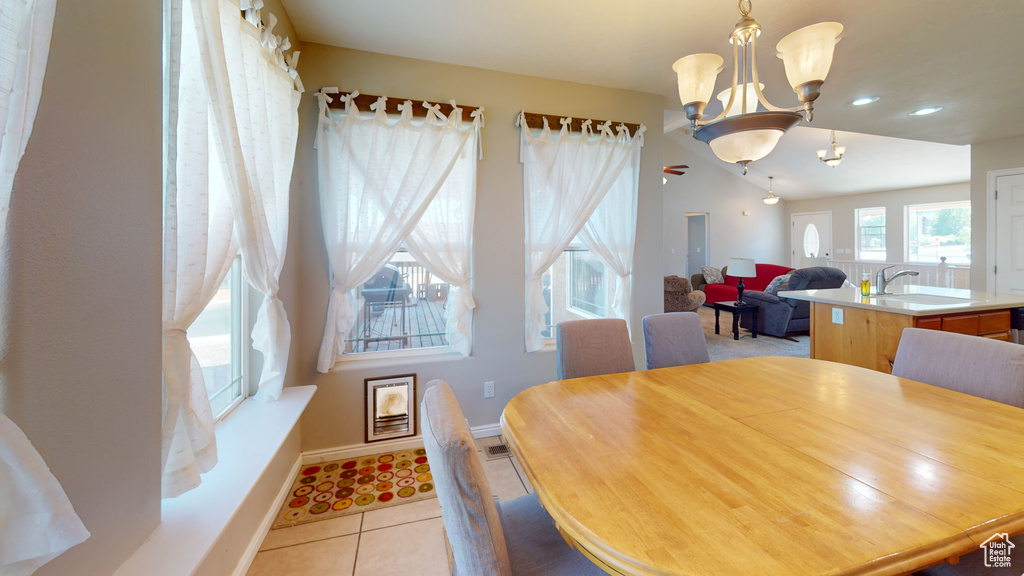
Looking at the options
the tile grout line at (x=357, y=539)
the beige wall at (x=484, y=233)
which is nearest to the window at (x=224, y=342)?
the beige wall at (x=484, y=233)

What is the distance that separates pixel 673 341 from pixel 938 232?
950cm

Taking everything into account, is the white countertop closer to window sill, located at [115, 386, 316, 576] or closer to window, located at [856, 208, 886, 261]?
window sill, located at [115, 386, 316, 576]

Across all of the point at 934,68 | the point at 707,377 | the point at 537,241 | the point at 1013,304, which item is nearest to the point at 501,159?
the point at 537,241

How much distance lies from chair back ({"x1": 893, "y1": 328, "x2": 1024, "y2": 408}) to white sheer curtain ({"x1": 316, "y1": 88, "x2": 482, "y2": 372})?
2.43 meters

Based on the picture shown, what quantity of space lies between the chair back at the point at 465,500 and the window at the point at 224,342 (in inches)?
48.5

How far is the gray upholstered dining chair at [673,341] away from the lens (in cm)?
201

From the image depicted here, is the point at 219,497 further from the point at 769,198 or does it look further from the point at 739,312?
the point at 769,198

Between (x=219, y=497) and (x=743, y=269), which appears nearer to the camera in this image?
(x=219, y=497)

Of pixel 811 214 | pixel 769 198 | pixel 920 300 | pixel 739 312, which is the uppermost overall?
pixel 769 198

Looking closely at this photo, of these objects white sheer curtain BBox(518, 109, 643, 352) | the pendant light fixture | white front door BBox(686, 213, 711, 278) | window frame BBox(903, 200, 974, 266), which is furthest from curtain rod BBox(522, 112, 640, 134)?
window frame BBox(903, 200, 974, 266)

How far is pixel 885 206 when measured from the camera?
8133 mm

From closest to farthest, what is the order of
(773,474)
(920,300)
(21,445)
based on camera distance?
1. (21,445)
2. (773,474)
3. (920,300)

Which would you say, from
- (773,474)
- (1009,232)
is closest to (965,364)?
(773,474)

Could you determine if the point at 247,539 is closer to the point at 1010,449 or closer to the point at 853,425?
the point at 853,425
